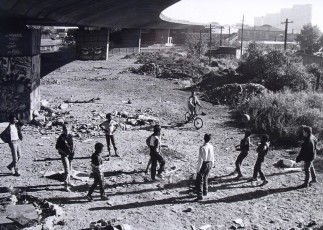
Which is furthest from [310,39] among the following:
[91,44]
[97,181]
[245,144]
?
[97,181]

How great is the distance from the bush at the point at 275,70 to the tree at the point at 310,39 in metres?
47.2

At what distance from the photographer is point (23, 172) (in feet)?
36.3

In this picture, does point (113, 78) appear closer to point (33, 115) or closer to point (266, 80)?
point (266, 80)

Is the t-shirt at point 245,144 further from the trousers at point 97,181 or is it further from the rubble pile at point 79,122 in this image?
the rubble pile at point 79,122

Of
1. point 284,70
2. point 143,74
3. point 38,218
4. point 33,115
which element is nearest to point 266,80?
point 284,70

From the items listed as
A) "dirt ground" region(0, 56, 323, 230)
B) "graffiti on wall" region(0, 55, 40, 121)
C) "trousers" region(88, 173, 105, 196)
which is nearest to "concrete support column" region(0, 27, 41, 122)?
"graffiti on wall" region(0, 55, 40, 121)

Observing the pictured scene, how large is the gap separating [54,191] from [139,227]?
296 cm

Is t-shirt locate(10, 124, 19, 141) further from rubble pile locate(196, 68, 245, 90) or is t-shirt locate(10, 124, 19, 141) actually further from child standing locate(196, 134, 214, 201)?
rubble pile locate(196, 68, 245, 90)

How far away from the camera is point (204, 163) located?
927 cm

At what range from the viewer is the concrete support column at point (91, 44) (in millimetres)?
40469

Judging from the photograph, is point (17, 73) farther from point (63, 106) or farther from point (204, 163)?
point (204, 163)

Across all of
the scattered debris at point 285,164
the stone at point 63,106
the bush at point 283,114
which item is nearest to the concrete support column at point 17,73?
the stone at point 63,106

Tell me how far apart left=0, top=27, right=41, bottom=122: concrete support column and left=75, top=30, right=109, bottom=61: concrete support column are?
24.0 meters

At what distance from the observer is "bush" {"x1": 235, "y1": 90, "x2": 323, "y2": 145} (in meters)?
16.0
